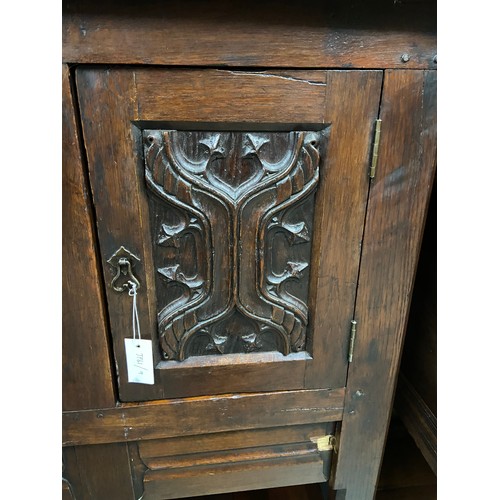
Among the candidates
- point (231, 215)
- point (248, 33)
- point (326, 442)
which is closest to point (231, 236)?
point (231, 215)

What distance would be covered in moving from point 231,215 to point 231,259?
2.7 inches

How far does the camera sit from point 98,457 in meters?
0.70

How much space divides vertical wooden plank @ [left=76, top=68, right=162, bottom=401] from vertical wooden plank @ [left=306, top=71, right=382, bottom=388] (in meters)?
0.25

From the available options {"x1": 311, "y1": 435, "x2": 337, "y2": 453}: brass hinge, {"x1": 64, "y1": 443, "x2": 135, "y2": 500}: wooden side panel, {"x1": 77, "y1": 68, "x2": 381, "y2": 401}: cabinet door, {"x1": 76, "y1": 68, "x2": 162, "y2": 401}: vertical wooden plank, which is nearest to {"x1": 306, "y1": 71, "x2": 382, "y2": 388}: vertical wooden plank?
{"x1": 77, "y1": 68, "x2": 381, "y2": 401}: cabinet door

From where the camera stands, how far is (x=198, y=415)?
68cm

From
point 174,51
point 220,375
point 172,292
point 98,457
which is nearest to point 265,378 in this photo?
point 220,375

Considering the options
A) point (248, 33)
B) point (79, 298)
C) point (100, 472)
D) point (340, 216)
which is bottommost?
point (100, 472)

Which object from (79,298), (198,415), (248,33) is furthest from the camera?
(198,415)

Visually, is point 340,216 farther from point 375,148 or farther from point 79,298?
point 79,298

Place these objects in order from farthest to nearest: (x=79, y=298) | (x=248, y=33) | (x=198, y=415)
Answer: (x=198, y=415)
(x=79, y=298)
(x=248, y=33)

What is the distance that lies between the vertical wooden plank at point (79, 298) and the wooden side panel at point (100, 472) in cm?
11

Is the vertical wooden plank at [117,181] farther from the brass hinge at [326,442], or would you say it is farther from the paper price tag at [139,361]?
the brass hinge at [326,442]

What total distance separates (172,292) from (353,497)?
587 millimetres

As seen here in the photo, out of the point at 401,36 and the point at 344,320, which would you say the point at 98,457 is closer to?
the point at 344,320
